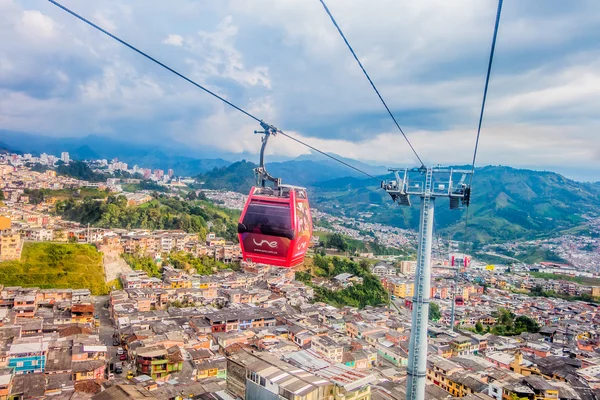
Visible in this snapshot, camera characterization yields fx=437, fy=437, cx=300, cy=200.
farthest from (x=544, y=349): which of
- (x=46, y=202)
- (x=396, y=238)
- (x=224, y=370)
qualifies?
(x=396, y=238)

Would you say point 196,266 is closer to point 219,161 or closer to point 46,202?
point 46,202

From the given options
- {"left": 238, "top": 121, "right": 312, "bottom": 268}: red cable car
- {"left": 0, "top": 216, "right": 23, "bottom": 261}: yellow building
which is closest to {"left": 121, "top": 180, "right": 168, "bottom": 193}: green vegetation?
{"left": 0, "top": 216, "right": 23, "bottom": 261}: yellow building

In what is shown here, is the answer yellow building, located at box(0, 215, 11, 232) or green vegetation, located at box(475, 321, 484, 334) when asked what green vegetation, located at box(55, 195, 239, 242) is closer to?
yellow building, located at box(0, 215, 11, 232)

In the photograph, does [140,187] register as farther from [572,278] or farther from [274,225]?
[274,225]

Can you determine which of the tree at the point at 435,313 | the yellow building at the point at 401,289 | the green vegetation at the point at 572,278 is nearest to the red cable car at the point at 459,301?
the tree at the point at 435,313

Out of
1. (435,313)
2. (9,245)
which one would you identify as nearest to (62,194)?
(9,245)

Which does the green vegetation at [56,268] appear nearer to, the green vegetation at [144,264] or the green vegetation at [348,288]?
the green vegetation at [144,264]
